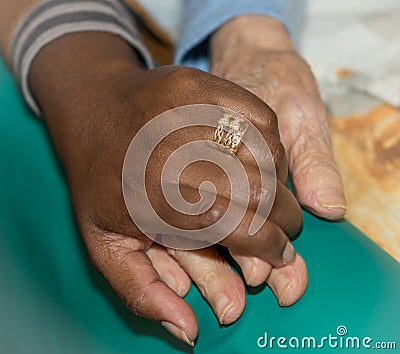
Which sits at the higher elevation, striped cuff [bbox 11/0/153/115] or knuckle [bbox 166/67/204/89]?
striped cuff [bbox 11/0/153/115]

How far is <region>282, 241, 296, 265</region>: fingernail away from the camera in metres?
0.56

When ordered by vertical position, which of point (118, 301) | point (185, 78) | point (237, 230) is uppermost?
point (185, 78)

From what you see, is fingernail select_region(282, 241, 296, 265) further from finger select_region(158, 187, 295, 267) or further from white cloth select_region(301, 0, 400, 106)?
white cloth select_region(301, 0, 400, 106)

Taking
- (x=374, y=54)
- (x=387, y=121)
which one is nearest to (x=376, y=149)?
(x=387, y=121)

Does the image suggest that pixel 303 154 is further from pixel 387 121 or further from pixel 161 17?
pixel 161 17

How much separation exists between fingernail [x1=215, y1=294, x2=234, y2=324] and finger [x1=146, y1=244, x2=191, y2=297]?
49 mm

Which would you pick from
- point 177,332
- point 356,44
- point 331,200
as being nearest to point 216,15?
point 356,44

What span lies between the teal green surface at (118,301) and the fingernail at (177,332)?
3 centimetres

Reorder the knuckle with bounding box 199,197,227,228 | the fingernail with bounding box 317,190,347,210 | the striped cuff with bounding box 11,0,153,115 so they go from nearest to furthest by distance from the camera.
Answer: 1. the knuckle with bounding box 199,197,227,228
2. the fingernail with bounding box 317,190,347,210
3. the striped cuff with bounding box 11,0,153,115

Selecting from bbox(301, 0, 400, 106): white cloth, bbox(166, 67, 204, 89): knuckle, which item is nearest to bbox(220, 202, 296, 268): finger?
bbox(166, 67, 204, 89): knuckle

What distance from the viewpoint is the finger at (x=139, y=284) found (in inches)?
21.7

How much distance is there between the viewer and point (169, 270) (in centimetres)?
62

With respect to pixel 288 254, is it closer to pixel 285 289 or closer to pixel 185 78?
pixel 285 289

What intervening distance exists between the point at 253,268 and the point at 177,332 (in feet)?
0.28
